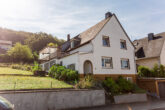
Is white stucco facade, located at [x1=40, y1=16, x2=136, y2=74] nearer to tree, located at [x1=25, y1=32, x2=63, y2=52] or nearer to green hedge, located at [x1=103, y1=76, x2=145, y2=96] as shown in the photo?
green hedge, located at [x1=103, y1=76, x2=145, y2=96]

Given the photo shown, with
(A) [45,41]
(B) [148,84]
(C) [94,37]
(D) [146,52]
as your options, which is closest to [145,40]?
(D) [146,52]

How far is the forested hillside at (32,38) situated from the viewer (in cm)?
5915

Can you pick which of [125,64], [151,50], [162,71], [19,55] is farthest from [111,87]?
[19,55]

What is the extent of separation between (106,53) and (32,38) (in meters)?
50.2

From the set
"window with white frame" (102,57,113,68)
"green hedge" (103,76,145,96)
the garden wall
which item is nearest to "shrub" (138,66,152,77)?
"green hedge" (103,76,145,96)

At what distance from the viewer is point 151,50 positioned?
93.2ft

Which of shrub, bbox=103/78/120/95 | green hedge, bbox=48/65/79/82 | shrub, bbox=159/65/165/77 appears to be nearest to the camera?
shrub, bbox=103/78/120/95

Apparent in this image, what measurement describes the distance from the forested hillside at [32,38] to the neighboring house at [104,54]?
37.8 m

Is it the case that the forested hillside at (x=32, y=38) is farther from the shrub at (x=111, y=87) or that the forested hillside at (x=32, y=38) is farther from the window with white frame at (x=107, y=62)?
the shrub at (x=111, y=87)

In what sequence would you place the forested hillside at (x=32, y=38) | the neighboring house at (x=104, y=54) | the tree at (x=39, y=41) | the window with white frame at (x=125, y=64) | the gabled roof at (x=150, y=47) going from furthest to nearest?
the forested hillside at (x=32, y=38) → the tree at (x=39, y=41) → the gabled roof at (x=150, y=47) → the window with white frame at (x=125, y=64) → the neighboring house at (x=104, y=54)

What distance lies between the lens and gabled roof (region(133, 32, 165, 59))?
2719 cm

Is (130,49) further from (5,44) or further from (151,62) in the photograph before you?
(5,44)

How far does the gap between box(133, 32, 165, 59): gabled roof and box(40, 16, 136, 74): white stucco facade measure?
6801 mm

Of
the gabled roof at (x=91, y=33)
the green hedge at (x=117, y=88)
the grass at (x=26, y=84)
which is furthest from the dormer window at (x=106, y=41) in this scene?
the grass at (x=26, y=84)
